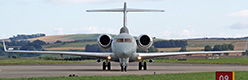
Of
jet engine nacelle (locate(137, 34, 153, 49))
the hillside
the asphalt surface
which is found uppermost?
jet engine nacelle (locate(137, 34, 153, 49))

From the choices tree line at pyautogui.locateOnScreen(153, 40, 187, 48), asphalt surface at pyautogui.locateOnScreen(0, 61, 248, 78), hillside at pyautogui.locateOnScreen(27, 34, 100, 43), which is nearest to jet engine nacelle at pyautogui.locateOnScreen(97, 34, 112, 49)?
asphalt surface at pyautogui.locateOnScreen(0, 61, 248, 78)

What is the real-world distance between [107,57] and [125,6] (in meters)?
6.51

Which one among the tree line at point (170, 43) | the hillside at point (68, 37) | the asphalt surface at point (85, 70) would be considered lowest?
the tree line at point (170, 43)

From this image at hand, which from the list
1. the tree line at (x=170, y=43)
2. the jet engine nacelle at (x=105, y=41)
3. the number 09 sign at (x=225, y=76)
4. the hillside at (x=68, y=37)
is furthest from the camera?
the hillside at (x=68, y=37)

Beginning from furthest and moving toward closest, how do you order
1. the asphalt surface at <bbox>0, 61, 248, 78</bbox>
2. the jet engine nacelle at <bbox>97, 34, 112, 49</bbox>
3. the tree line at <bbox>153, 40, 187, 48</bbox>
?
the tree line at <bbox>153, 40, 187, 48</bbox>, the jet engine nacelle at <bbox>97, 34, 112, 49</bbox>, the asphalt surface at <bbox>0, 61, 248, 78</bbox>

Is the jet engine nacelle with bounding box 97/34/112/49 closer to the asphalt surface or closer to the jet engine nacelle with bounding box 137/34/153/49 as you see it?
the asphalt surface

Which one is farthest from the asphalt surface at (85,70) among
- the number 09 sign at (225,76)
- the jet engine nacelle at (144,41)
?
the number 09 sign at (225,76)

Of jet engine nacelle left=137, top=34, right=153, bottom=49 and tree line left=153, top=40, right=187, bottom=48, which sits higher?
jet engine nacelle left=137, top=34, right=153, bottom=49

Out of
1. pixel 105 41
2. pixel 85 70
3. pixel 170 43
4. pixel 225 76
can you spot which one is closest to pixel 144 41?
pixel 105 41

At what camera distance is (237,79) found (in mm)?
23078

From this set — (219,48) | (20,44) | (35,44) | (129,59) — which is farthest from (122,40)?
(20,44)

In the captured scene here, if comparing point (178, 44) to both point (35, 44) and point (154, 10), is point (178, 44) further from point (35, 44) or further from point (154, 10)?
point (154, 10)

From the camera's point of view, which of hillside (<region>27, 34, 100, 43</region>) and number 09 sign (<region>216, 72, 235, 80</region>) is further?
hillside (<region>27, 34, 100, 43</region>)

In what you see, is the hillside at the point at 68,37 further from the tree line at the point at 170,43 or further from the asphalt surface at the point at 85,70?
the asphalt surface at the point at 85,70
